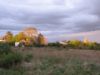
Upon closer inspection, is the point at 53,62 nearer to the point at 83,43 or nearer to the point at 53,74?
the point at 53,74

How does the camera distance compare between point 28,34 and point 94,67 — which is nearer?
point 94,67

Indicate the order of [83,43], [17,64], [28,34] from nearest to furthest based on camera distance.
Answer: [17,64], [83,43], [28,34]

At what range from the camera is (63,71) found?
1734 centimetres

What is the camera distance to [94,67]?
61.4ft

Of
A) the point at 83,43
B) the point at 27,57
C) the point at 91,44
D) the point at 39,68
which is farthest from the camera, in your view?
the point at 83,43

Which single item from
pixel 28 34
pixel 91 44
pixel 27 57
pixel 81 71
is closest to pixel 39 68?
pixel 81 71

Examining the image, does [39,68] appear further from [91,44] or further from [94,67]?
[91,44]

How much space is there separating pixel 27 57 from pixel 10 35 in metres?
43.0

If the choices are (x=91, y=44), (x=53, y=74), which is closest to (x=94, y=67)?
(x=53, y=74)

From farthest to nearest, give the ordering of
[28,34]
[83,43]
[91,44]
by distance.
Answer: [28,34], [83,43], [91,44]

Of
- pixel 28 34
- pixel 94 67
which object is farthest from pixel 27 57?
pixel 28 34

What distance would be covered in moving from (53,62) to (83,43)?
31456 mm

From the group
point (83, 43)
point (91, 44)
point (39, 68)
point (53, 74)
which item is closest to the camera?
point (53, 74)

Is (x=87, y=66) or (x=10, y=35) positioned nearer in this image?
(x=87, y=66)
